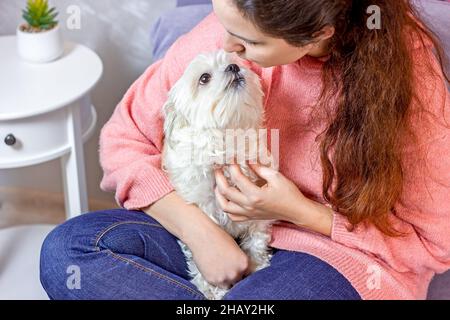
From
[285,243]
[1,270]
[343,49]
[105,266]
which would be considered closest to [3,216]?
[1,270]

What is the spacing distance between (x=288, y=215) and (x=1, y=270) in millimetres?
811

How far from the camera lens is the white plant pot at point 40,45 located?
5.25 feet

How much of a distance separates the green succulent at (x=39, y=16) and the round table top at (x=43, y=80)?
0.09 meters

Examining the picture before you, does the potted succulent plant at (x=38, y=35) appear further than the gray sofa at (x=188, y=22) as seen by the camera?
Yes

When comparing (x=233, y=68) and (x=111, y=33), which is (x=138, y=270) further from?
(x=111, y=33)

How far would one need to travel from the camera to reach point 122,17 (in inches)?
72.2

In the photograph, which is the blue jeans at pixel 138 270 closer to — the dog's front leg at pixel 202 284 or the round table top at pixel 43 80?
the dog's front leg at pixel 202 284

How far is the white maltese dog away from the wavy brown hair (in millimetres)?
129

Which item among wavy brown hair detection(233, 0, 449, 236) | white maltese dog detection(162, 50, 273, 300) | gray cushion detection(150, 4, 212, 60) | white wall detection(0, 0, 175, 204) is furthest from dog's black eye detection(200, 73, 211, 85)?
white wall detection(0, 0, 175, 204)

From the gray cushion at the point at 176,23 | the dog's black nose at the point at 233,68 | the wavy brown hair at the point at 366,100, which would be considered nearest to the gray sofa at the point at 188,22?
the gray cushion at the point at 176,23

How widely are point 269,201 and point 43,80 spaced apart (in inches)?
27.8

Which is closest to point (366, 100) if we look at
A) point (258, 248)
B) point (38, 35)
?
point (258, 248)

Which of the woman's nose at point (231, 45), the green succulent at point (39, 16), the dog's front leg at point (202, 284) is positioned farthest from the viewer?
the green succulent at point (39, 16)

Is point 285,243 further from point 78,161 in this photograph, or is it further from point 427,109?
point 78,161
